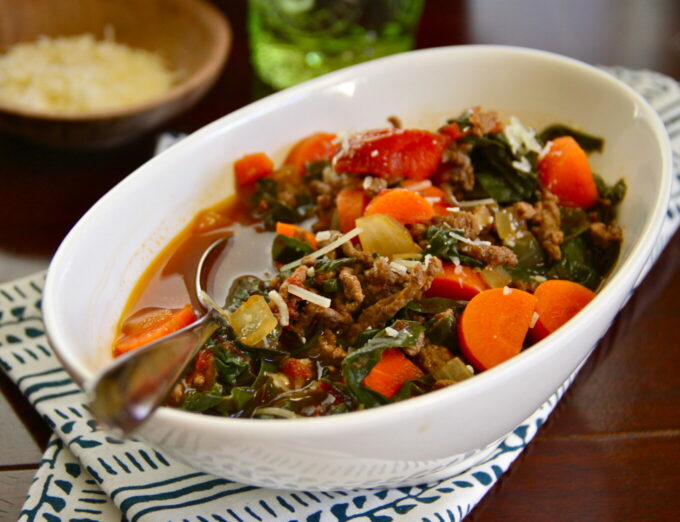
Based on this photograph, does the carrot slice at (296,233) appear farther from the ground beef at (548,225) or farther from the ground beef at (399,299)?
the ground beef at (548,225)

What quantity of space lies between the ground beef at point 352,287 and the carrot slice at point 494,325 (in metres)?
0.25

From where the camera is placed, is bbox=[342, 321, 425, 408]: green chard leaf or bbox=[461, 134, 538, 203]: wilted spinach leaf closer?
bbox=[342, 321, 425, 408]: green chard leaf

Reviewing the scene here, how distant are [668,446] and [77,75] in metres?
2.62

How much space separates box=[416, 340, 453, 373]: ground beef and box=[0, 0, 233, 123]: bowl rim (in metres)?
1.53

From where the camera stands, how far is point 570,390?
2.13 meters

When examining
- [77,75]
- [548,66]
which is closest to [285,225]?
[548,66]

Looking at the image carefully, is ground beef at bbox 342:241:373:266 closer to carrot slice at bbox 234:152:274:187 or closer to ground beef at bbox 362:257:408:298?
ground beef at bbox 362:257:408:298

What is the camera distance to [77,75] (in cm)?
321

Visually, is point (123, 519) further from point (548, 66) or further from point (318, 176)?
point (548, 66)

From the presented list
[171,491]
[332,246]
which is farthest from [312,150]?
[171,491]

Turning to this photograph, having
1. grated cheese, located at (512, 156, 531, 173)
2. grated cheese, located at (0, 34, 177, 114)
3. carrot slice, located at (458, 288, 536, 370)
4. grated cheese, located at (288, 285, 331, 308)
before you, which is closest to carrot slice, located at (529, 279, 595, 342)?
carrot slice, located at (458, 288, 536, 370)

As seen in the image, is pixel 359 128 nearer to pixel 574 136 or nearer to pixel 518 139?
pixel 518 139

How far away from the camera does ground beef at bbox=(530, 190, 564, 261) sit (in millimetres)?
2137

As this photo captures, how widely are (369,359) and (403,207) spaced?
0.52 meters
